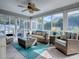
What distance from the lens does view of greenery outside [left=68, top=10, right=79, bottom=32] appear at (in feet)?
18.3

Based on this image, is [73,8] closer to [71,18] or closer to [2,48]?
[71,18]

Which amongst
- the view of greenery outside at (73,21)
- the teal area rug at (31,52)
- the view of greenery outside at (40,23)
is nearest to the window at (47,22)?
the view of greenery outside at (40,23)

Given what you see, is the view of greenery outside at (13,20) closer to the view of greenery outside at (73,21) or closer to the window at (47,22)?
the window at (47,22)

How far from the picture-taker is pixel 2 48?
6.87 ft

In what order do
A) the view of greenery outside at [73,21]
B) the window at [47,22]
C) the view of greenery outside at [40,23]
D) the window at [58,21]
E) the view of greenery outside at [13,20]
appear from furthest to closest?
1. the view of greenery outside at [40,23]
2. the view of greenery outside at [13,20]
3. the window at [47,22]
4. the window at [58,21]
5. the view of greenery outside at [73,21]

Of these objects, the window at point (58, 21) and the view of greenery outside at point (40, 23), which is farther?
the view of greenery outside at point (40, 23)

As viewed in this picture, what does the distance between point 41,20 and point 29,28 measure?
7.07ft

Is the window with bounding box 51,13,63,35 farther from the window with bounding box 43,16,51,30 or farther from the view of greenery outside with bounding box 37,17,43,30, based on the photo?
the view of greenery outside with bounding box 37,17,43,30

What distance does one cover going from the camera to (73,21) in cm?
584

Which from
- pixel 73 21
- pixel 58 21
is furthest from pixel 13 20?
pixel 73 21

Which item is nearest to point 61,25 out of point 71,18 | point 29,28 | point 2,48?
point 71,18

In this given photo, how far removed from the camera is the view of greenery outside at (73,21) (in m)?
5.59

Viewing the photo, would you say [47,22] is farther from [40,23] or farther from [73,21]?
[73,21]

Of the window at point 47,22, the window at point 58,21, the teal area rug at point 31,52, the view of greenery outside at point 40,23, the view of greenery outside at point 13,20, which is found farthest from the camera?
the view of greenery outside at point 40,23
